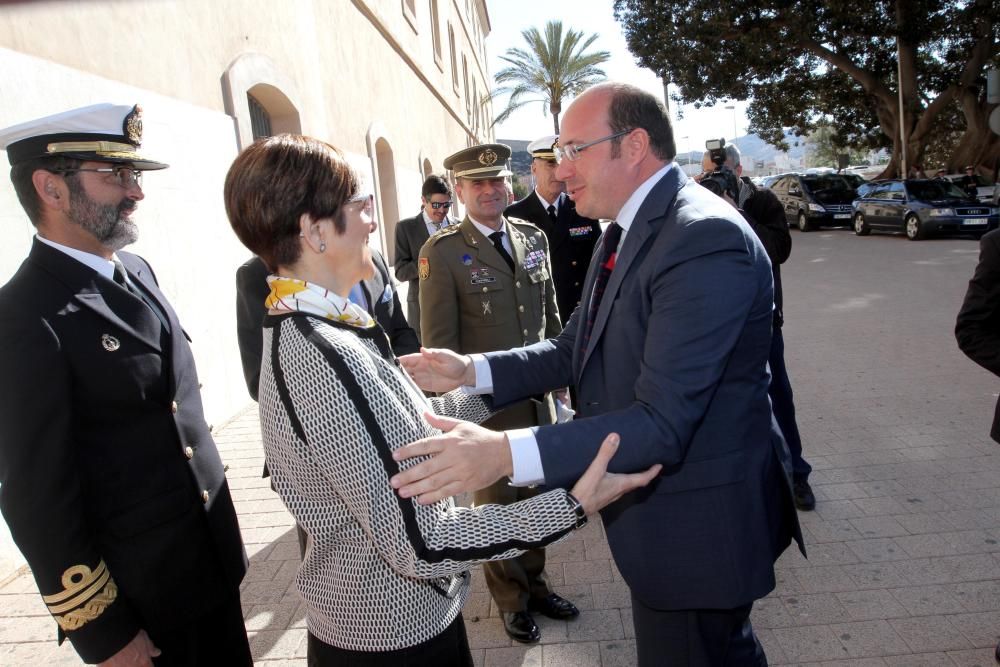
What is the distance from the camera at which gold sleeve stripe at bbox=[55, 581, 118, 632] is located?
1.70 metres

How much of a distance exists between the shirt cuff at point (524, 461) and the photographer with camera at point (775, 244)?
2.56 m

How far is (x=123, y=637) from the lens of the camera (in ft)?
5.82

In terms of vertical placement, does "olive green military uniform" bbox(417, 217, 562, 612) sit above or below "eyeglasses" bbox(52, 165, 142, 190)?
below

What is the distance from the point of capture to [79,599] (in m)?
1.71

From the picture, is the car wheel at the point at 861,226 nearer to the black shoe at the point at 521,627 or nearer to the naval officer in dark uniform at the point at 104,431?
the black shoe at the point at 521,627

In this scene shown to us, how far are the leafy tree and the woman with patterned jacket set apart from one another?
22.3m

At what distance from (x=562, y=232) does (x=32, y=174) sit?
11.0ft

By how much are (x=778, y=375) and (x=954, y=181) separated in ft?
56.5

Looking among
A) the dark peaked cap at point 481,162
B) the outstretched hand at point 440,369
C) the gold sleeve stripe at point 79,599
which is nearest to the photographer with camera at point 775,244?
the dark peaked cap at point 481,162

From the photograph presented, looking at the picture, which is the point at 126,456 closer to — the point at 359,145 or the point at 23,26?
the point at 23,26

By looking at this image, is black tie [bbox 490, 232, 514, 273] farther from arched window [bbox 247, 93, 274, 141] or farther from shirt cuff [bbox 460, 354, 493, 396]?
arched window [bbox 247, 93, 274, 141]

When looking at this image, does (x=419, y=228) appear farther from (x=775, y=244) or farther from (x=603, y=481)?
(x=603, y=481)

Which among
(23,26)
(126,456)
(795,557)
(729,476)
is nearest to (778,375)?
(795,557)

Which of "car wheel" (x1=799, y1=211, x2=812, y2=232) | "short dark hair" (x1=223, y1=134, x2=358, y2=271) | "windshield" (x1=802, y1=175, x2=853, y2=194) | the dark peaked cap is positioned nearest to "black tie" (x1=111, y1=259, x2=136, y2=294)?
"short dark hair" (x1=223, y1=134, x2=358, y2=271)
